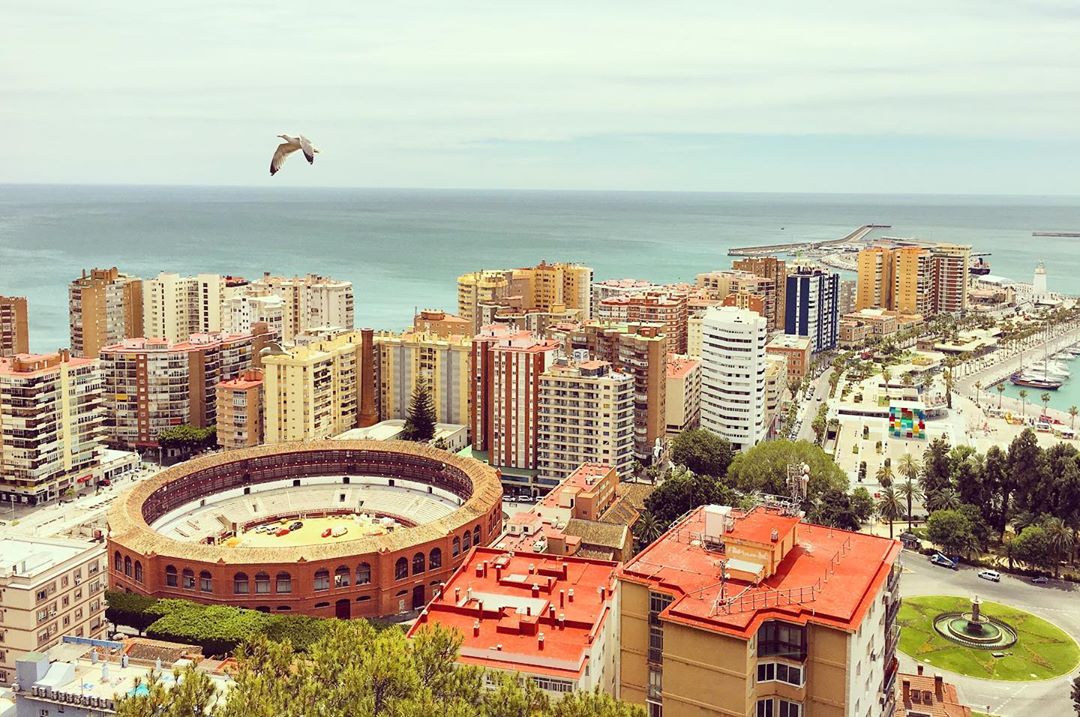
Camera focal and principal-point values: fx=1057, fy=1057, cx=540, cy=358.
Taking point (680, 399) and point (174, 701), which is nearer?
point (174, 701)

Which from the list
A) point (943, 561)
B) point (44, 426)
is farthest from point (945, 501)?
point (44, 426)

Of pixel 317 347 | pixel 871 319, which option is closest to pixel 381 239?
pixel 871 319

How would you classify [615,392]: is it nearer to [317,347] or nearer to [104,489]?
[317,347]

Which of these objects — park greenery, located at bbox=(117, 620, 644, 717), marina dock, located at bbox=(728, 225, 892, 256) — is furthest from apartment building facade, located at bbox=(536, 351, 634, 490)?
marina dock, located at bbox=(728, 225, 892, 256)

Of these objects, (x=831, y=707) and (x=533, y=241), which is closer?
(x=831, y=707)

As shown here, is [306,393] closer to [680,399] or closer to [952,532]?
[680,399]

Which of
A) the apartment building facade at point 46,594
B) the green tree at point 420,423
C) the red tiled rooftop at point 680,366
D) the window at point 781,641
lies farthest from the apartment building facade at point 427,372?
the window at point 781,641
